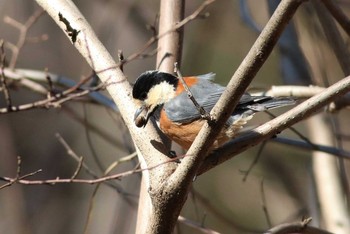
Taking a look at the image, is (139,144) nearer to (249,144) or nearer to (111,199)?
(249,144)

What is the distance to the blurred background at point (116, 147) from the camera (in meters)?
5.13

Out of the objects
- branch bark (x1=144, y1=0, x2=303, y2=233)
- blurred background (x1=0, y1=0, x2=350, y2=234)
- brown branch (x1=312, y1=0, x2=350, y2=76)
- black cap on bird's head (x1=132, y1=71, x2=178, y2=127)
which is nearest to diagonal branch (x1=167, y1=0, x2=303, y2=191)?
branch bark (x1=144, y1=0, x2=303, y2=233)

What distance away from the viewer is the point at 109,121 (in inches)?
244

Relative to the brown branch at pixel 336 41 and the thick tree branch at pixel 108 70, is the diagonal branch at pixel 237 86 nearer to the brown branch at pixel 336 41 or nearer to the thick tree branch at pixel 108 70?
the thick tree branch at pixel 108 70

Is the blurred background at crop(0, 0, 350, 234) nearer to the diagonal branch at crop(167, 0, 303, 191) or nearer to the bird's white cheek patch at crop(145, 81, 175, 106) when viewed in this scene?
the bird's white cheek patch at crop(145, 81, 175, 106)

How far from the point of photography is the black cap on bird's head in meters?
2.55

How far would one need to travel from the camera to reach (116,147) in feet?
17.8

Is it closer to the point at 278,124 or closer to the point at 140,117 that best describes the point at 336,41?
the point at 278,124

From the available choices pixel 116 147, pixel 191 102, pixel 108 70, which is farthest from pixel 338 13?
pixel 116 147

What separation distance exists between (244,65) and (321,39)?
2510 millimetres

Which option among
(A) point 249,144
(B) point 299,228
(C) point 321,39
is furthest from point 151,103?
(C) point 321,39

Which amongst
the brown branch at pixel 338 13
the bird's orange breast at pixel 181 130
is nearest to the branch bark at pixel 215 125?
the brown branch at pixel 338 13

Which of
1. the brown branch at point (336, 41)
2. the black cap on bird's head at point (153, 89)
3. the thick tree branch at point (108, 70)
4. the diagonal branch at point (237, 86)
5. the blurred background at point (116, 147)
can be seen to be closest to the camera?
the diagonal branch at point (237, 86)

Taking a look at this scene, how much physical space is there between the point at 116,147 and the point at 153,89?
2808 mm
